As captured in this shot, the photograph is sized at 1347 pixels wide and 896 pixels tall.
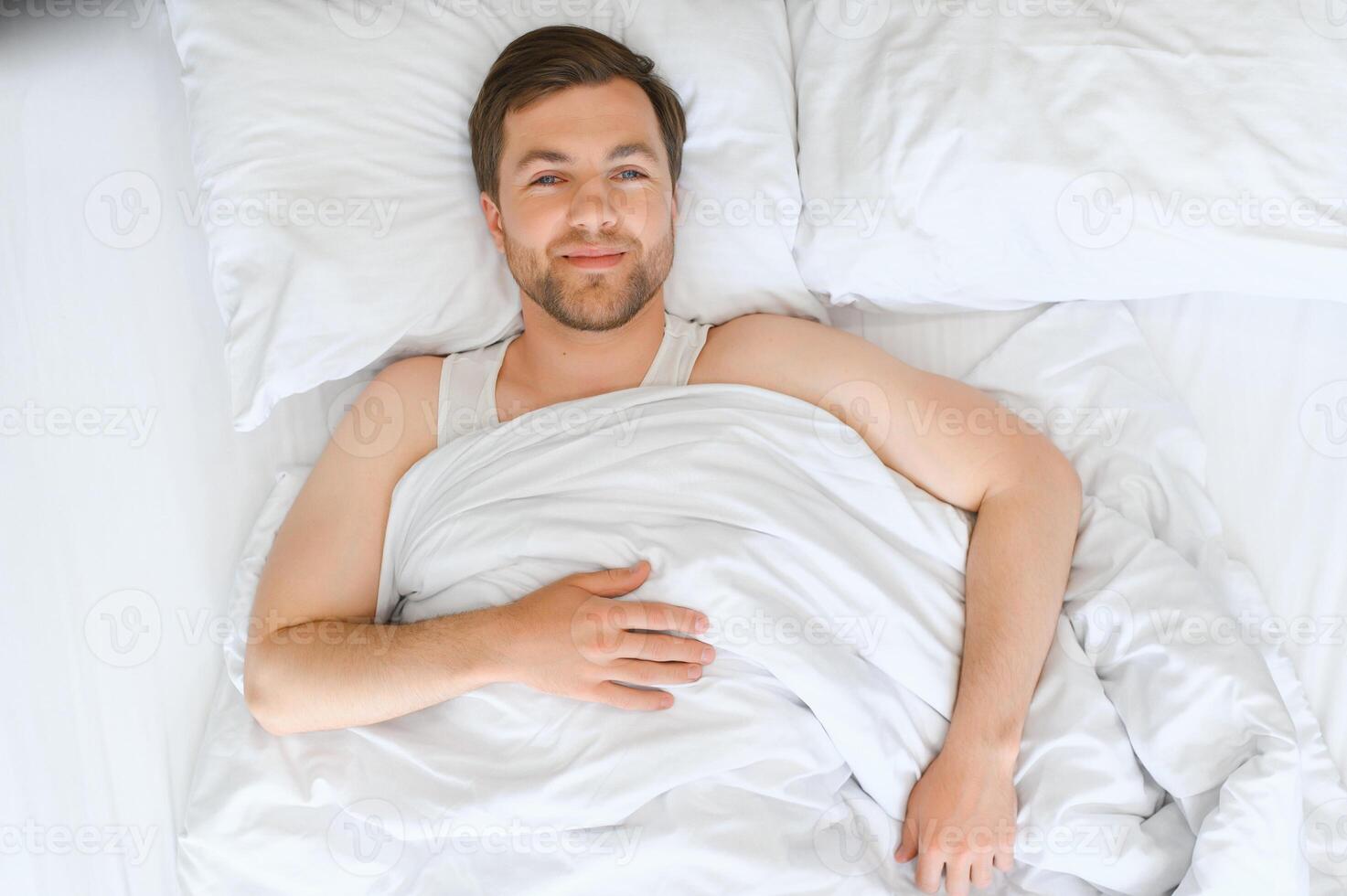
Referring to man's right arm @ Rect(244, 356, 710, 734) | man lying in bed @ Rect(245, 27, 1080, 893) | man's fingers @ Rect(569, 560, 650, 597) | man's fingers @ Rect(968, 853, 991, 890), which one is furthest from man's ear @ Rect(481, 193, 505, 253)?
man's fingers @ Rect(968, 853, 991, 890)

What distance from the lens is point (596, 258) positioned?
5.62 ft

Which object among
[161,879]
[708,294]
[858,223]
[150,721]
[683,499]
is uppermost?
[858,223]

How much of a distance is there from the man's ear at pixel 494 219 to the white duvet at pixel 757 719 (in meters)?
0.34

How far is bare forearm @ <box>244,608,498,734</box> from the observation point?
1517 mm

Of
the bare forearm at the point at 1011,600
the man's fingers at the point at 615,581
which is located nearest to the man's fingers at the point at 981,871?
the bare forearm at the point at 1011,600

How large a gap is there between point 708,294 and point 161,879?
130 cm

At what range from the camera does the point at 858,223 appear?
186 centimetres

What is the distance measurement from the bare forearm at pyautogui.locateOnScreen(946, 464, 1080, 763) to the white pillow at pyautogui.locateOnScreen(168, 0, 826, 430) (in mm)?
552

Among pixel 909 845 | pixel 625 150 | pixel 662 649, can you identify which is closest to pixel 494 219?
pixel 625 150

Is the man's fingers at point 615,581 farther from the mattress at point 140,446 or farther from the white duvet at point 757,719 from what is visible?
the mattress at point 140,446

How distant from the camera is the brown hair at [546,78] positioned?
1.74 metres

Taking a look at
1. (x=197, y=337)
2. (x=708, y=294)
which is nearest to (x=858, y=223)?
(x=708, y=294)

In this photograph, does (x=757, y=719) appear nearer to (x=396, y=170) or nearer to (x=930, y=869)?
(x=930, y=869)

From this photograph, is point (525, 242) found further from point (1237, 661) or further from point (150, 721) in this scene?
point (1237, 661)
